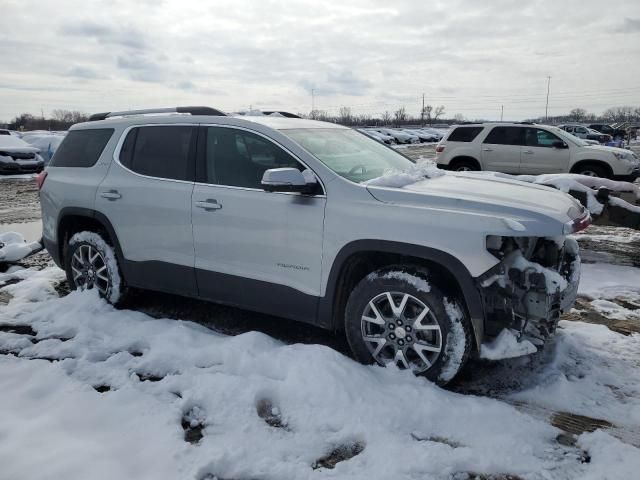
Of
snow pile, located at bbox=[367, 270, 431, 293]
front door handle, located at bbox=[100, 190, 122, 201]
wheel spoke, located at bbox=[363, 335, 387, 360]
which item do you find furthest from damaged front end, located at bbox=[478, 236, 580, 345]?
front door handle, located at bbox=[100, 190, 122, 201]

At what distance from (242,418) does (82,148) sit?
3.47m

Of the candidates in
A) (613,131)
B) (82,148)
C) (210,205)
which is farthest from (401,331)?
(613,131)

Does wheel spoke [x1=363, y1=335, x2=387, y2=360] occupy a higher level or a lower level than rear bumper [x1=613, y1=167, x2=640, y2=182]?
lower

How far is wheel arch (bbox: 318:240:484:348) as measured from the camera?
10.6 feet

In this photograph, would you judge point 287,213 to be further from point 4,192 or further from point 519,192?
point 4,192

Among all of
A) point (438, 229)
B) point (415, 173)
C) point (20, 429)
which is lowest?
point (20, 429)

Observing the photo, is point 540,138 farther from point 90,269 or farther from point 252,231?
point 90,269

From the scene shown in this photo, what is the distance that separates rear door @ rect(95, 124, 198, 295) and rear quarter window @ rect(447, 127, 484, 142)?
10016mm

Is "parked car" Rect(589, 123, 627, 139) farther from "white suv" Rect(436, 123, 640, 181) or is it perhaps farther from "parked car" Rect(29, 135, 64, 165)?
"parked car" Rect(29, 135, 64, 165)

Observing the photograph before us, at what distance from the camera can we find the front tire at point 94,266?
4867 mm

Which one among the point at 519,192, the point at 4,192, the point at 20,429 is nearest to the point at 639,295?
the point at 519,192

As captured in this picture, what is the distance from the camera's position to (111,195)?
4727 mm

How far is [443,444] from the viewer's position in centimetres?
280

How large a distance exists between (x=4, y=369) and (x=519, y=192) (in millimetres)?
3956
